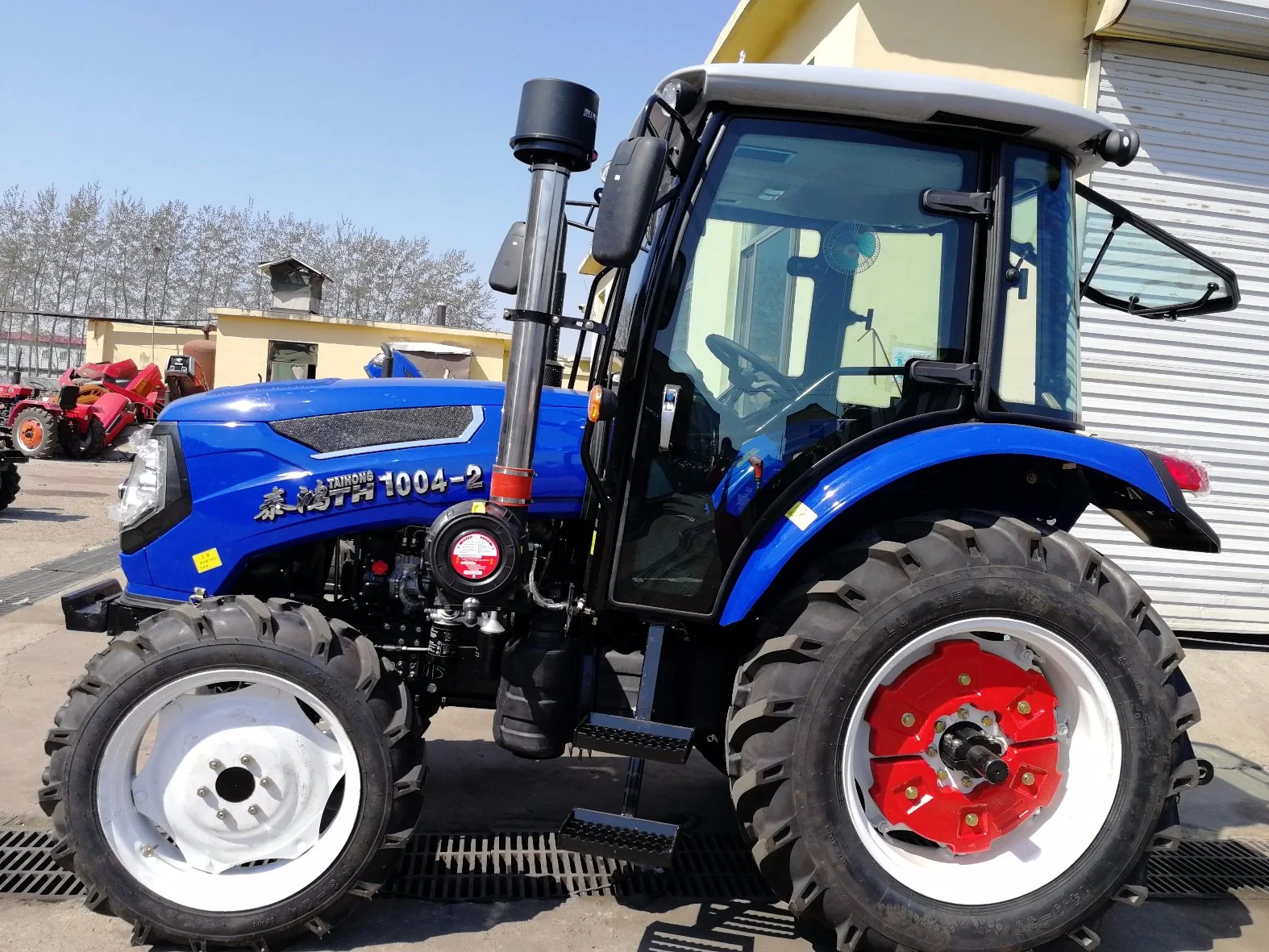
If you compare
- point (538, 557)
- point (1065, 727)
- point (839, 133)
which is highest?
point (839, 133)

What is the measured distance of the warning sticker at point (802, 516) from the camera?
270cm

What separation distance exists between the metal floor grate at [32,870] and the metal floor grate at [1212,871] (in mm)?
3405

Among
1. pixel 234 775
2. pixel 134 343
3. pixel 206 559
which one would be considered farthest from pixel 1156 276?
pixel 134 343

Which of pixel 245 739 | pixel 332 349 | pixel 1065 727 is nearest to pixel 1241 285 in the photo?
pixel 1065 727

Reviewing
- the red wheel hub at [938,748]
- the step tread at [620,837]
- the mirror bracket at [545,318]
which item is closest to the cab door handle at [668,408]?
the mirror bracket at [545,318]

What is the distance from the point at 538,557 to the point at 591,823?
2.73ft

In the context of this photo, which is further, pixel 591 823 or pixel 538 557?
pixel 538 557

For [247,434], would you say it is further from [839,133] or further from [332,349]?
[332,349]

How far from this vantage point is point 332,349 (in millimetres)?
21469

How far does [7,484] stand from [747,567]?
9527mm

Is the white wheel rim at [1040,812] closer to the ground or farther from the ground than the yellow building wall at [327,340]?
closer to the ground

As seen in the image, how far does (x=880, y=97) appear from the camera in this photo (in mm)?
2658

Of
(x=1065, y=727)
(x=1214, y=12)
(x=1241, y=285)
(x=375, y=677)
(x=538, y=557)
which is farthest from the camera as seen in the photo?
(x=1241, y=285)

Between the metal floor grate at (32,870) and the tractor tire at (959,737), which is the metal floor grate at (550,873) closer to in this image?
the metal floor grate at (32,870)
